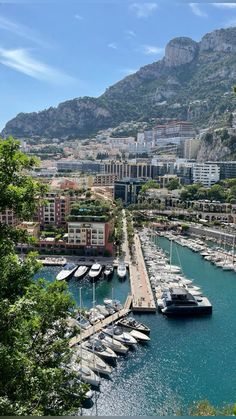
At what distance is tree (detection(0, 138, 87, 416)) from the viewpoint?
1.94 meters

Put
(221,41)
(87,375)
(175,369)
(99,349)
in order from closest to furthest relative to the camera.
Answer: (87,375) → (175,369) → (99,349) → (221,41)

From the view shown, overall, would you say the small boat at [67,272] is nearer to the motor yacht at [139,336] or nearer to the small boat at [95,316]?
A: the small boat at [95,316]

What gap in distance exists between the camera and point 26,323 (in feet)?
6.91

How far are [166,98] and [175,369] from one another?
70240mm

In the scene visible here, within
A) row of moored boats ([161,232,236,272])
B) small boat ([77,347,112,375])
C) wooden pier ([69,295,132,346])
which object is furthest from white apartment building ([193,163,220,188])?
small boat ([77,347,112,375])

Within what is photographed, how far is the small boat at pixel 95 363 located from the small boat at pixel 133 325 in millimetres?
1692

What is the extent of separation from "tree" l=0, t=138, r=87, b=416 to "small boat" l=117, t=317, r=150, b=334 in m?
7.69

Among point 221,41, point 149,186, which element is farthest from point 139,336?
point 221,41

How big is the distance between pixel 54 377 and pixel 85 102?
71501 mm

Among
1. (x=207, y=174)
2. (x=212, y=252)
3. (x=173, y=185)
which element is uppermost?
(x=207, y=174)

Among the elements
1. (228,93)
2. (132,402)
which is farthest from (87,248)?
(228,93)

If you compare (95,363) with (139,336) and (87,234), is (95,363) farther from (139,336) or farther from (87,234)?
(87,234)

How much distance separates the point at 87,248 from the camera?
1702 cm

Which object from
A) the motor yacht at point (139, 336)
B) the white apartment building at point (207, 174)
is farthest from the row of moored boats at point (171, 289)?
the white apartment building at point (207, 174)
